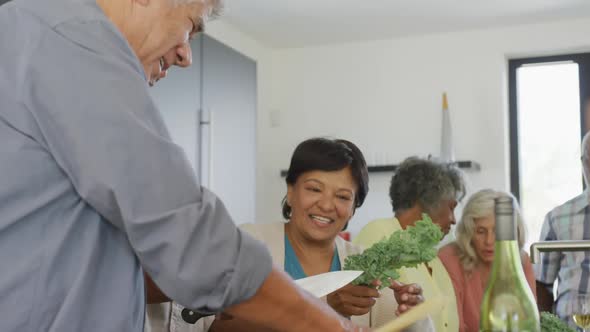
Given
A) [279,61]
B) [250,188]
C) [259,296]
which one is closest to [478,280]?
[250,188]

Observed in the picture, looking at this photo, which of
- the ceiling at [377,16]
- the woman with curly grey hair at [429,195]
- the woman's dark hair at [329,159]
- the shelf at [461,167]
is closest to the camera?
the woman's dark hair at [329,159]

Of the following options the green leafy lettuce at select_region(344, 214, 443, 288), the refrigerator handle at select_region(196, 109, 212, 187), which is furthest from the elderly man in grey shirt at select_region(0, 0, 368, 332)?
the refrigerator handle at select_region(196, 109, 212, 187)

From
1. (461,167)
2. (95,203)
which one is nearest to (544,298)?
(461,167)

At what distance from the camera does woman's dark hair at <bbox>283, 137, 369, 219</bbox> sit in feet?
6.66

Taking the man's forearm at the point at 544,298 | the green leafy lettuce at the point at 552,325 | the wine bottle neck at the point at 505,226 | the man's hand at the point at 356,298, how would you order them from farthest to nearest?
the man's forearm at the point at 544,298 → the man's hand at the point at 356,298 → the green leafy lettuce at the point at 552,325 → the wine bottle neck at the point at 505,226

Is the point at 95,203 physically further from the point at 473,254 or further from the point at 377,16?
the point at 377,16

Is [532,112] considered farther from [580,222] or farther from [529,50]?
[580,222]

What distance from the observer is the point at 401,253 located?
1.51 metres

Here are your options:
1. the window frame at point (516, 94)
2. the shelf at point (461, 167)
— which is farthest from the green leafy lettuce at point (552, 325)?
the window frame at point (516, 94)

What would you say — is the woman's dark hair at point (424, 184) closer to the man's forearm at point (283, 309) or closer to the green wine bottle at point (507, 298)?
the green wine bottle at point (507, 298)

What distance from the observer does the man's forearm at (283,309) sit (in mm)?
772

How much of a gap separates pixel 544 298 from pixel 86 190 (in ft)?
9.07

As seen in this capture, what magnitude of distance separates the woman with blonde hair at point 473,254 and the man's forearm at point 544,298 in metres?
0.14

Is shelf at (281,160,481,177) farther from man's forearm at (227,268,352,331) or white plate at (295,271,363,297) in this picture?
man's forearm at (227,268,352,331)
